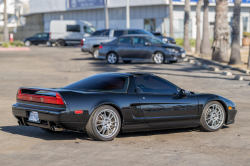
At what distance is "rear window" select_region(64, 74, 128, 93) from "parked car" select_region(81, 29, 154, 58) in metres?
19.7

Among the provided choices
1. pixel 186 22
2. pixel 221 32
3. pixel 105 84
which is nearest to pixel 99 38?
pixel 221 32

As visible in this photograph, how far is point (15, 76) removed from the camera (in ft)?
62.5

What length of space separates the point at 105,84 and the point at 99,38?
68.9ft

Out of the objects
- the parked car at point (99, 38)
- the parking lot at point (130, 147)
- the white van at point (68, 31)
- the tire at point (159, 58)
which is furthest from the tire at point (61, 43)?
the parking lot at point (130, 147)

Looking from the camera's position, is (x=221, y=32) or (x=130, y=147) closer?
(x=130, y=147)

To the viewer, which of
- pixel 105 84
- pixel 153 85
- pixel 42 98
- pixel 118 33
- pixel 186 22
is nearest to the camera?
pixel 42 98

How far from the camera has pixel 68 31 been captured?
142ft

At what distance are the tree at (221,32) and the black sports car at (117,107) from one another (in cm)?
1775

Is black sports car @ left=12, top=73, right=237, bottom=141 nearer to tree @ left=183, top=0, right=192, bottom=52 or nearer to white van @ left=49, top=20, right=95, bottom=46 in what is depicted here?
tree @ left=183, top=0, right=192, bottom=52

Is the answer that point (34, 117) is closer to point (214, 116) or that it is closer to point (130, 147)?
point (130, 147)

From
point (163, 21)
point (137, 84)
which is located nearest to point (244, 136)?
point (137, 84)

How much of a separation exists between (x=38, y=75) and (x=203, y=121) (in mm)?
12238

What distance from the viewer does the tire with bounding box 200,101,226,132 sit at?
840 cm

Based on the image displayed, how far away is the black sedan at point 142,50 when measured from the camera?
24.3 metres
